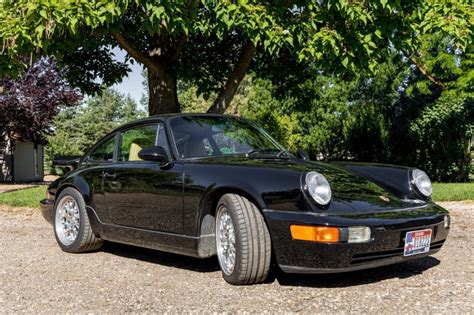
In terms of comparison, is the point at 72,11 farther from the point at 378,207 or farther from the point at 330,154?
the point at 330,154

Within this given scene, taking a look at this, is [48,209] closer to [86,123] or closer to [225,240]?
[225,240]

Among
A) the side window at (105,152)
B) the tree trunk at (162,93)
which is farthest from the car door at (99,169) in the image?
the tree trunk at (162,93)

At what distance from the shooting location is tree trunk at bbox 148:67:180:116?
34.1 ft

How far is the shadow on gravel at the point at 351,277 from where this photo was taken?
4.18 m

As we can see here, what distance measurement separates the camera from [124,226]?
200 inches

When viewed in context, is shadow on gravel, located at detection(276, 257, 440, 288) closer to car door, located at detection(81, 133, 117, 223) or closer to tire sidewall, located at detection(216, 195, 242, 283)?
tire sidewall, located at detection(216, 195, 242, 283)

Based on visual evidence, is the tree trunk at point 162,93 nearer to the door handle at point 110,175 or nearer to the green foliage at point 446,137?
the door handle at point 110,175

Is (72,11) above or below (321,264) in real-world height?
above

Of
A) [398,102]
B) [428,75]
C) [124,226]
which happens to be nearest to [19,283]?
[124,226]

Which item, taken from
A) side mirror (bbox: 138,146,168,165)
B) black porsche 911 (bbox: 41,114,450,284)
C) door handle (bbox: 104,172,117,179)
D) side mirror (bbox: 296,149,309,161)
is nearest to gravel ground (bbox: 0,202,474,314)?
black porsche 911 (bbox: 41,114,450,284)

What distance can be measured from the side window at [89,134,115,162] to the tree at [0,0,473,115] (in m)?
2.26

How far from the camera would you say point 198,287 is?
4156 millimetres

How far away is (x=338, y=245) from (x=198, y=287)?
118cm

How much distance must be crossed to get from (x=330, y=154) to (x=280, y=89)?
1147cm
